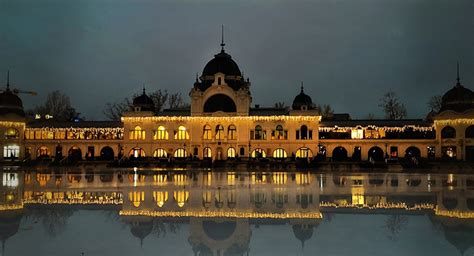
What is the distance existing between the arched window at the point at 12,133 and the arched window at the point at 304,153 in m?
39.7

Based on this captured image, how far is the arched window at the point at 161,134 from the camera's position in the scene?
2771 inches

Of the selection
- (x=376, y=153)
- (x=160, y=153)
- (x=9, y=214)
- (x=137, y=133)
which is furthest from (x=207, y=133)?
(x=9, y=214)

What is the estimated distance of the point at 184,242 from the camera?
470 inches

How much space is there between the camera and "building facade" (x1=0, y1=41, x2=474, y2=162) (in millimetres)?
66625

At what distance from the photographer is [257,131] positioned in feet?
225

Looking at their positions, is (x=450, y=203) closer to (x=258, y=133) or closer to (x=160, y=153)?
(x=258, y=133)

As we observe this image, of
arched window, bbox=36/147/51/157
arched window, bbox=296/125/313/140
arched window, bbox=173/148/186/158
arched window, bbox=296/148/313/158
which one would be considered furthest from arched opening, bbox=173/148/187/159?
arched window, bbox=36/147/51/157

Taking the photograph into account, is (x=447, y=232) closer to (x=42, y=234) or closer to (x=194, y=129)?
(x=42, y=234)

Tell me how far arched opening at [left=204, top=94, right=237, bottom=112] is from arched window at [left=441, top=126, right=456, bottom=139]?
1049 inches

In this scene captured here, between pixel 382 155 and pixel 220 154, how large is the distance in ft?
69.8

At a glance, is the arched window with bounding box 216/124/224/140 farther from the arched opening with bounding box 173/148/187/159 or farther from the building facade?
the arched opening with bounding box 173/148/187/159

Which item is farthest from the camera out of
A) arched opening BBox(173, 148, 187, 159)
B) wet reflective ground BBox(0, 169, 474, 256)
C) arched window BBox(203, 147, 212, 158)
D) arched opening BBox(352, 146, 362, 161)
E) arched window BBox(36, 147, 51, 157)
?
arched window BBox(36, 147, 51, 157)

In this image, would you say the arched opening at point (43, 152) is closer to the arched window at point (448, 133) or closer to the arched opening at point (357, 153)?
the arched opening at point (357, 153)

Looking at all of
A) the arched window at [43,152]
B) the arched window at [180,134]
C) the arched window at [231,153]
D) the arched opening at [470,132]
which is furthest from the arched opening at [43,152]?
the arched opening at [470,132]
